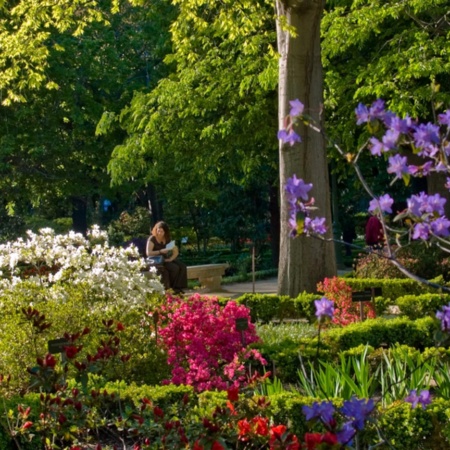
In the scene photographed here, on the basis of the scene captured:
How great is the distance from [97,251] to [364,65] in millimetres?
11334

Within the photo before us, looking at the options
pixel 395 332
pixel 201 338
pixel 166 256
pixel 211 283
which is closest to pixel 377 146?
pixel 201 338

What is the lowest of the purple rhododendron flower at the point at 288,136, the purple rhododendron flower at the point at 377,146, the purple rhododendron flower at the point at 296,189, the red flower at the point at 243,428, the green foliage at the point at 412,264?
the green foliage at the point at 412,264

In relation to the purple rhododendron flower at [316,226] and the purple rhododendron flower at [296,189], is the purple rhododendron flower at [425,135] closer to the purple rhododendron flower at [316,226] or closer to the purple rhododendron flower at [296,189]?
the purple rhododendron flower at [296,189]

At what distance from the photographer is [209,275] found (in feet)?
70.5

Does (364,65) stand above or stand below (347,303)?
above

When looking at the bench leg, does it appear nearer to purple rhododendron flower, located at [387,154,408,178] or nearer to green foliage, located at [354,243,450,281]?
green foliage, located at [354,243,450,281]

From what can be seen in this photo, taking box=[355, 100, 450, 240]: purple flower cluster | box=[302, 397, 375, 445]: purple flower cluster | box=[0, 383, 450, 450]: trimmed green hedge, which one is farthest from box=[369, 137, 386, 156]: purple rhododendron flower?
box=[0, 383, 450, 450]: trimmed green hedge

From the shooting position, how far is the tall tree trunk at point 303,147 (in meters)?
14.3

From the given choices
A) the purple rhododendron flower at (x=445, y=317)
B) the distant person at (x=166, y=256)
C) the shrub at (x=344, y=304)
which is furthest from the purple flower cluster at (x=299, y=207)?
the distant person at (x=166, y=256)

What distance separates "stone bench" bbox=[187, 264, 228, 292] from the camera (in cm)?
2114

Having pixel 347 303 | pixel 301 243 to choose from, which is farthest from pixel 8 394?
pixel 301 243

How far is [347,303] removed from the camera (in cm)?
1229

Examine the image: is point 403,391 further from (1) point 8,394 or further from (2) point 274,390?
(1) point 8,394

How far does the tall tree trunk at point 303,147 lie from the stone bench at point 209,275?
6.78 meters
